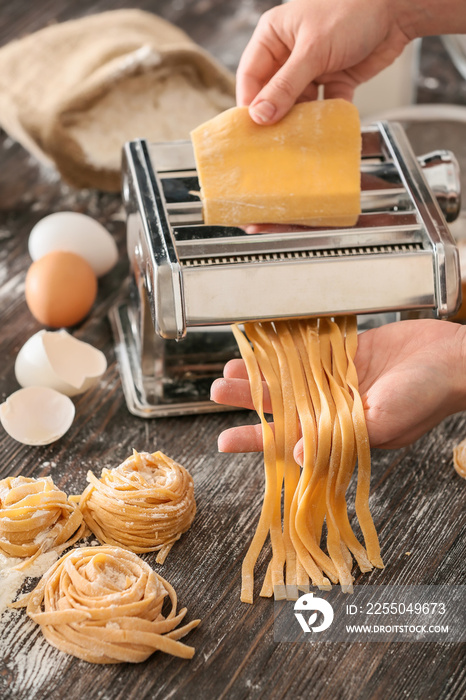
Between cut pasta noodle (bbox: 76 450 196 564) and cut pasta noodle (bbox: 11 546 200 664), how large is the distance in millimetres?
66

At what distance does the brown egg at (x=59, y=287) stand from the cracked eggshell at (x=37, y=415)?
239 millimetres

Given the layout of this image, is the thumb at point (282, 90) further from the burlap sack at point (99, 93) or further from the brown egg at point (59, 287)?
the burlap sack at point (99, 93)

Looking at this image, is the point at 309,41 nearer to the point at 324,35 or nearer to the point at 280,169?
the point at 324,35

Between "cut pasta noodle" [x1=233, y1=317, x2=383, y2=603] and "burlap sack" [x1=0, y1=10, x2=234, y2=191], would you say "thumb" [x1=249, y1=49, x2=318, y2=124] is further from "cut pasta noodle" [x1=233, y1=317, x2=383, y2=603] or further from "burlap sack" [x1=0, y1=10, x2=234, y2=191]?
"burlap sack" [x1=0, y1=10, x2=234, y2=191]

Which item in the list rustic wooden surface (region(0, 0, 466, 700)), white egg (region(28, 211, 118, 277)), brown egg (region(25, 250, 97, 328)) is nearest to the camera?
rustic wooden surface (region(0, 0, 466, 700))

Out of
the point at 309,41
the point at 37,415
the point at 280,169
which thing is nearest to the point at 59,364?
the point at 37,415

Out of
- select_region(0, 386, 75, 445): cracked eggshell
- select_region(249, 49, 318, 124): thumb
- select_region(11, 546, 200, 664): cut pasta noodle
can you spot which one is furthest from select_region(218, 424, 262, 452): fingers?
select_region(249, 49, 318, 124): thumb

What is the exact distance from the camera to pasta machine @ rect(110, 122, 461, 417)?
1202 millimetres

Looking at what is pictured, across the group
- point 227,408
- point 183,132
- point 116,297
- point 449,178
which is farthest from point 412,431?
point 183,132

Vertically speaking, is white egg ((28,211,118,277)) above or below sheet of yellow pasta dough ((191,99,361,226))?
below

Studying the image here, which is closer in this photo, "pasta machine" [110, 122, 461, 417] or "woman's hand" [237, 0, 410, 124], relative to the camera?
"pasta machine" [110, 122, 461, 417]

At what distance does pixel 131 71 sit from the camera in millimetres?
1970

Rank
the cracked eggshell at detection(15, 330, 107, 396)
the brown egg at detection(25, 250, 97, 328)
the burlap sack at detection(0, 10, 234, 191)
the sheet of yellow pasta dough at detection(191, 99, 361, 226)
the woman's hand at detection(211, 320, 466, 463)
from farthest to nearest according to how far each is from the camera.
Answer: the burlap sack at detection(0, 10, 234, 191), the brown egg at detection(25, 250, 97, 328), the cracked eggshell at detection(15, 330, 107, 396), the sheet of yellow pasta dough at detection(191, 99, 361, 226), the woman's hand at detection(211, 320, 466, 463)

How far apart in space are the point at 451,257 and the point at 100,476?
709 mm
